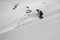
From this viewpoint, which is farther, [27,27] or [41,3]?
[41,3]

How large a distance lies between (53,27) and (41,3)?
0.32m

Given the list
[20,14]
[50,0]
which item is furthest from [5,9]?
[50,0]

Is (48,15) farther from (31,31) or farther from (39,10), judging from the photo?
(31,31)

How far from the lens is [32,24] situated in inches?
43.6

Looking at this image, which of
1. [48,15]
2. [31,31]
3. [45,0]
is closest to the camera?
[31,31]

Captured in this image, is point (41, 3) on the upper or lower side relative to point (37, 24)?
upper

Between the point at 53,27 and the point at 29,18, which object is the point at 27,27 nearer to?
the point at 29,18

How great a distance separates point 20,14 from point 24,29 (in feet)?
0.61

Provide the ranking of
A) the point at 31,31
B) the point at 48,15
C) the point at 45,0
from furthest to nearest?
the point at 45,0, the point at 48,15, the point at 31,31

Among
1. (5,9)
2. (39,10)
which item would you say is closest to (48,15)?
(39,10)

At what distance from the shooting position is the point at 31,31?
1066 millimetres

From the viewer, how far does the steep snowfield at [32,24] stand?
1035 mm

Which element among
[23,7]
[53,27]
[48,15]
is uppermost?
[23,7]

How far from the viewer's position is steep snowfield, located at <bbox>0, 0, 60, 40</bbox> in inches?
40.8
